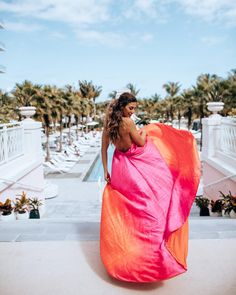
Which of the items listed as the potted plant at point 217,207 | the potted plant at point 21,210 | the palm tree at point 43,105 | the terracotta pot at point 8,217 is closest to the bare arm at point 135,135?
the terracotta pot at point 8,217

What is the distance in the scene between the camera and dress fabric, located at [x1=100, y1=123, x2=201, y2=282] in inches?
101

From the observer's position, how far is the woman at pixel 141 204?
8.43ft

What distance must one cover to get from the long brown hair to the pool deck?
1.23 m

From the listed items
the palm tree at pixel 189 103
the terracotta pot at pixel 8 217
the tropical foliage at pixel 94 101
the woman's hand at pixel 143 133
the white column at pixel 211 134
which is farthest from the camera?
the palm tree at pixel 189 103

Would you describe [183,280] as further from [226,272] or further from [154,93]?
[154,93]

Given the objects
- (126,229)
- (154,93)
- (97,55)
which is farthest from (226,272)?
(154,93)

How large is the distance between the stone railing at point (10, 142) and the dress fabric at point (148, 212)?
3952 mm

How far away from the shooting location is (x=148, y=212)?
2.69 m

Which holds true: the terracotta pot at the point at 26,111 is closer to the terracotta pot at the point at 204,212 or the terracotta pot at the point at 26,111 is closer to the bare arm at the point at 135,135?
the terracotta pot at the point at 204,212

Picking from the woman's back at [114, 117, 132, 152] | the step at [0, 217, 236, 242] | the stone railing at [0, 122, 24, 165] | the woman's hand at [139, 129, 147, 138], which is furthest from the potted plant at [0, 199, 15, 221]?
the woman's hand at [139, 129, 147, 138]

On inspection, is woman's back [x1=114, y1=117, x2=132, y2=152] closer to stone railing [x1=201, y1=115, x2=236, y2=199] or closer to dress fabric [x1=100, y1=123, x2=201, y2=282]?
dress fabric [x1=100, y1=123, x2=201, y2=282]

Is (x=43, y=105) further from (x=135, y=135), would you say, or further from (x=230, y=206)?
(x=135, y=135)

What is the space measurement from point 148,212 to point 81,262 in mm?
853

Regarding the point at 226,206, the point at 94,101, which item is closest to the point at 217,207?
the point at 226,206
